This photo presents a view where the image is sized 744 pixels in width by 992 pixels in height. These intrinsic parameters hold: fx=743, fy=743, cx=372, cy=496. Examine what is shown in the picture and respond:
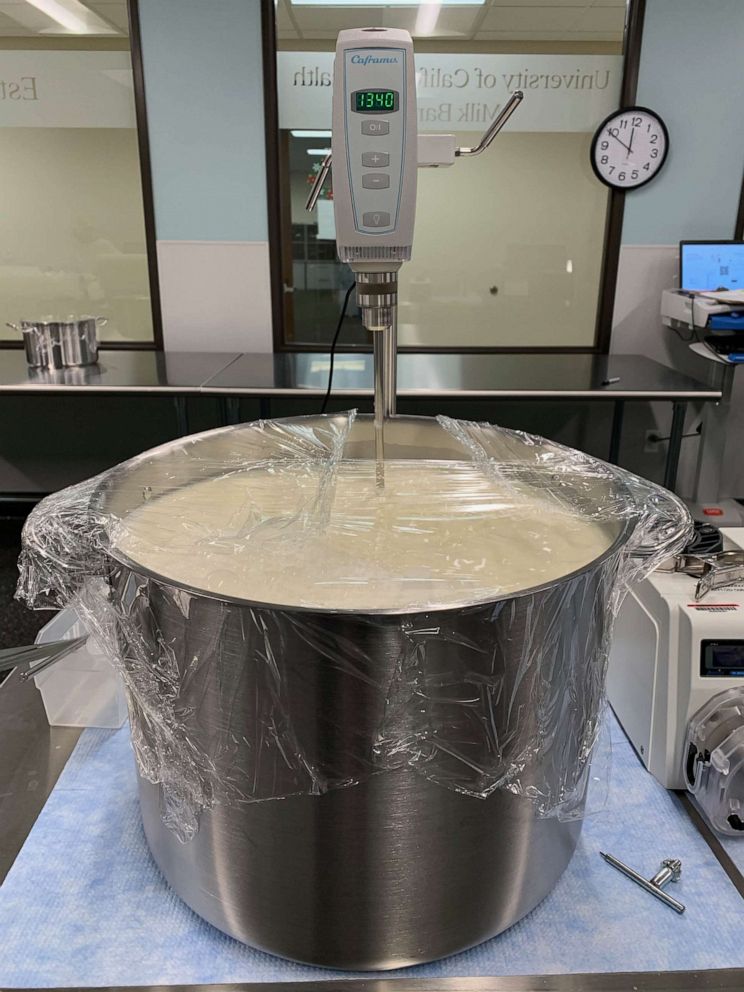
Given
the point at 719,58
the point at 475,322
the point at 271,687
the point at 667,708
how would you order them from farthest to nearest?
the point at 475,322
the point at 719,58
the point at 667,708
the point at 271,687

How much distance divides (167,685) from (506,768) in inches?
14.9

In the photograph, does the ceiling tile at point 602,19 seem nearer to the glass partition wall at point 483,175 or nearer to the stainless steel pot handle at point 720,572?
the glass partition wall at point 483,175

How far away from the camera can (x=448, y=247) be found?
365 centimetres

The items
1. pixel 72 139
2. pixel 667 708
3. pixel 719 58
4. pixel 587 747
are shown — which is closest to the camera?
pixel 587 747

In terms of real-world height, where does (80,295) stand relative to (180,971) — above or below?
above

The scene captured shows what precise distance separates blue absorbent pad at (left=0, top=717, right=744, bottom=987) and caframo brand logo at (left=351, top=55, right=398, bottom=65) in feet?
3.40

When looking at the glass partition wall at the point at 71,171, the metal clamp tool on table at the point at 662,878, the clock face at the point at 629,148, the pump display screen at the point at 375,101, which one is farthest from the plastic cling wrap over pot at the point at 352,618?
the glass partition wall at the point at 71,171

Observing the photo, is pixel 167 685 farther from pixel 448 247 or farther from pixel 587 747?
pixel 448 247

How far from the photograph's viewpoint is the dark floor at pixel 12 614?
2.52m

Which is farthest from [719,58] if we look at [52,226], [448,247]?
[52,226]

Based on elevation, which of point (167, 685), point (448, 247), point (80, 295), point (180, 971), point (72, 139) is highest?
point (72, 139)

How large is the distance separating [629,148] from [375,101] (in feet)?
9.38

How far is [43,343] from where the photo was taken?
3.05 m

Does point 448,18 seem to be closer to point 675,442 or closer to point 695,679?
point 675,442
